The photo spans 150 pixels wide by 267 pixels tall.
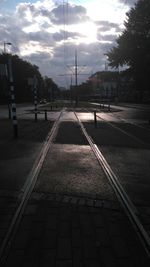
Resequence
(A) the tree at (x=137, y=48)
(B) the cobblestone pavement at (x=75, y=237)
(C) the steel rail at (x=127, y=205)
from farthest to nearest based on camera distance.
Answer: (A) the tree at (x=137, y=48)
(C) the steel rail at (x=127, y=205)
(B) the cobblestone pavement at (x=75, y=237)

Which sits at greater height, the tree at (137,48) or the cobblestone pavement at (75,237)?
the tree at (137,48)

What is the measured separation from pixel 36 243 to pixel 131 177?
4634 millimetres

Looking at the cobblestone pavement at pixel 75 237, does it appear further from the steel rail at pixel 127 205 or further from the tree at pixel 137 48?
the tree at pixel 137 48

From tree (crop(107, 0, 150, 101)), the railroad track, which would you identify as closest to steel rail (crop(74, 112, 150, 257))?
the railroad track

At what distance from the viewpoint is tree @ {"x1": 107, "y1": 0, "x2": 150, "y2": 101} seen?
161 ft

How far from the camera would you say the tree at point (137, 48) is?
4922 cm

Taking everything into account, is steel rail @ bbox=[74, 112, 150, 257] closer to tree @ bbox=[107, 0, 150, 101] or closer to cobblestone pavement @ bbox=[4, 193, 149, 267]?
cobblestone pavement @ bbox=[4, 193, 149, 267]

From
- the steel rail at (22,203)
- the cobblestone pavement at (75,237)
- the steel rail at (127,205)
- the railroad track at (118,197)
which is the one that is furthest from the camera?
the steel rail at (127,205)

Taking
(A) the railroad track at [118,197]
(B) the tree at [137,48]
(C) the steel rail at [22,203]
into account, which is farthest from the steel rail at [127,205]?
(B) the tree at [137,48]

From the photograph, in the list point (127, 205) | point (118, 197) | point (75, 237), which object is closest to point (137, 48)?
point (118, 197)

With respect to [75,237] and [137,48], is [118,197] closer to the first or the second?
[75,237]

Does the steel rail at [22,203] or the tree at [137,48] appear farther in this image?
the tree at [137,48]

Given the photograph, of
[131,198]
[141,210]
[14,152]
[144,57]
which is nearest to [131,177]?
[131,198]

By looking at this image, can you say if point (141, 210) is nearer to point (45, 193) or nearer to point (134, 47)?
point (45, 193)
